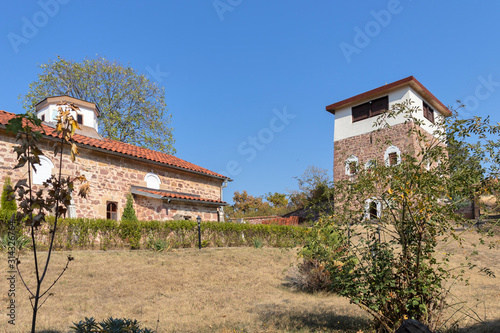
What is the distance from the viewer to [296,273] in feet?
31.2

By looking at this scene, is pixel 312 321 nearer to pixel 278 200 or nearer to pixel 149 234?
pixel 149 234

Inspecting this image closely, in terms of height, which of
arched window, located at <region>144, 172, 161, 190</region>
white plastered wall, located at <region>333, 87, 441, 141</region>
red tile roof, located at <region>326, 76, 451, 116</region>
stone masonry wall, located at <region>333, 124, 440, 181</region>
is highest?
red tile roof, located at <region>326, 76, 451, 116</region>

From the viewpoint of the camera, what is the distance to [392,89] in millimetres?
22422

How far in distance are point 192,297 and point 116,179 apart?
32.1ft

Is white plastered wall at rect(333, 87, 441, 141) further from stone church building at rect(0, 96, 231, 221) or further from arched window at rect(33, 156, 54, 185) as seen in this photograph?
arched window at rect(33, 156, 54, 185)

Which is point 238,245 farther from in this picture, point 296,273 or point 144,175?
point 296,273

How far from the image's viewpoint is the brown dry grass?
19.3ft

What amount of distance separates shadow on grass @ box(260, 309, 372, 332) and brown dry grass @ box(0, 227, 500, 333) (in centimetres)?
2

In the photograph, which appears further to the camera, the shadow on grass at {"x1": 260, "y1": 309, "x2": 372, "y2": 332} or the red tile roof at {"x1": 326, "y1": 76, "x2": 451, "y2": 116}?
the red tile roof at {"x1": 326, "y1": 76, "x2": 451, "y2": 116}

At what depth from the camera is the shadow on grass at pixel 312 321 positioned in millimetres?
5672

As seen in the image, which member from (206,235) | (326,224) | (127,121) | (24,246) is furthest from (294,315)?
(127,121)

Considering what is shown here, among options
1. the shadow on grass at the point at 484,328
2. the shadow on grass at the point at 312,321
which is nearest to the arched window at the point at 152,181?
the shadow on grass at the point at 312,321

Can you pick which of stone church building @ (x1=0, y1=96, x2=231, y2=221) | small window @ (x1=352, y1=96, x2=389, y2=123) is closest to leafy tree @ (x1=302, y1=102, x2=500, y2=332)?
stone church building @ (x1=0, y1=96, x2=231, y2=221)

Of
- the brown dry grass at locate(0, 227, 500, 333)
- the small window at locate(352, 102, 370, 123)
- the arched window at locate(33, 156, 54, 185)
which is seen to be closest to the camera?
the brown dry grass at locate(0, 227, 500, 333)
